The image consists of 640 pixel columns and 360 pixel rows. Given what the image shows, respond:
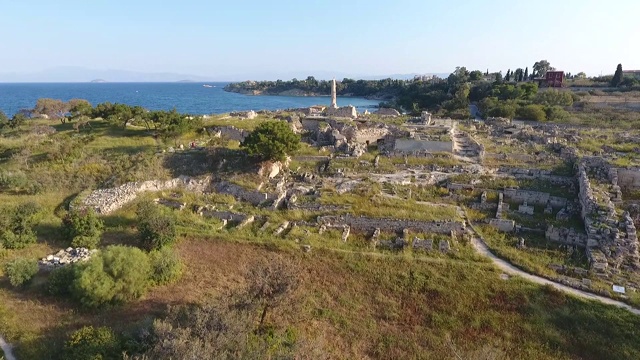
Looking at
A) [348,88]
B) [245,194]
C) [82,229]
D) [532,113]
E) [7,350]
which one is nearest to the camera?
[7,350]

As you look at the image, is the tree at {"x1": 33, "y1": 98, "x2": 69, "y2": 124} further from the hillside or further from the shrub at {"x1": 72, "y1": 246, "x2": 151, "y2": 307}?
the shrub at {"x1": 72, "y1": 246, "x2": 151, "y2": 307}

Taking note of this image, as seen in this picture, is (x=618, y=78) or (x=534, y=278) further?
(x=618, y=78)

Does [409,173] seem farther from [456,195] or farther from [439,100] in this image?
[439,100]

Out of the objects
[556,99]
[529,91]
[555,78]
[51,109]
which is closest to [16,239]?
[51,109]

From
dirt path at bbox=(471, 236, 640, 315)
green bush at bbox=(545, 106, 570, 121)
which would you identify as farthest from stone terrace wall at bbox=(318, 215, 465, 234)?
green bush at bbox=(545, 106, 570, 121)

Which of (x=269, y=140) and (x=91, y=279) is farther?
(x=269, y=140)

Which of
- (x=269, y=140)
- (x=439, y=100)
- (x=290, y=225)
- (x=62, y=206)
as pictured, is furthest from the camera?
(x=439, y=100)

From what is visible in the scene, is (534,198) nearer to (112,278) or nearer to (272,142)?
(272,142)

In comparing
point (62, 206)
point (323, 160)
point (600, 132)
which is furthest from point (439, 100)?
point (62, 206)
